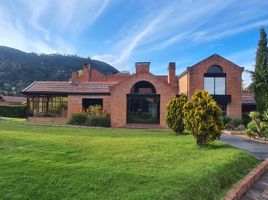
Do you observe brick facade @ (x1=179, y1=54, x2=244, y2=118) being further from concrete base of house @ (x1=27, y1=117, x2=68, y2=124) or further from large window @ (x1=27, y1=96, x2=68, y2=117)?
large window @ (x1=27, y1=96, x2=68, y2=117)

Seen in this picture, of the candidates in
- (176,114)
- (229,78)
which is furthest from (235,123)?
(176,114)

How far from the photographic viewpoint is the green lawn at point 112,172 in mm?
6801

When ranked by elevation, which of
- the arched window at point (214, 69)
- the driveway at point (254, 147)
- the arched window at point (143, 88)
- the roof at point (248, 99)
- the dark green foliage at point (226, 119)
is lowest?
the driveway at point (254, 147)

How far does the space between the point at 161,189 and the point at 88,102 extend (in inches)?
1114

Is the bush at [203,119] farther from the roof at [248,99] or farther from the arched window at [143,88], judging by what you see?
the roof at [248,99]

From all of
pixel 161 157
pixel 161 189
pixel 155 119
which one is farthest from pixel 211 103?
pixel 155 119

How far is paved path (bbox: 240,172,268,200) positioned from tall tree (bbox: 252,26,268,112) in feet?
69.6

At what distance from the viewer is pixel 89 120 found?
30500 millimetres

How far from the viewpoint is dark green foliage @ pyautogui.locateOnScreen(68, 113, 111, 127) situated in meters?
30.7

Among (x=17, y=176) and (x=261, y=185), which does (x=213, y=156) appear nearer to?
(x=261, y=185)

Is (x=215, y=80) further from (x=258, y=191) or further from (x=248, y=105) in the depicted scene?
(x=258, y=191)

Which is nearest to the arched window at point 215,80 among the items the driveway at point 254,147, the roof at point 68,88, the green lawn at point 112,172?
the roof at point 68,88

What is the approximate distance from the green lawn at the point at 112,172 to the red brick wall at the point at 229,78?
23269 millimetres

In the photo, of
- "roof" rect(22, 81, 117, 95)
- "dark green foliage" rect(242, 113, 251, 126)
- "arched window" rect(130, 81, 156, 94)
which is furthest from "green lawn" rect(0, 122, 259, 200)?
"dark green foliage" rect(242, 113, 251, 126)
